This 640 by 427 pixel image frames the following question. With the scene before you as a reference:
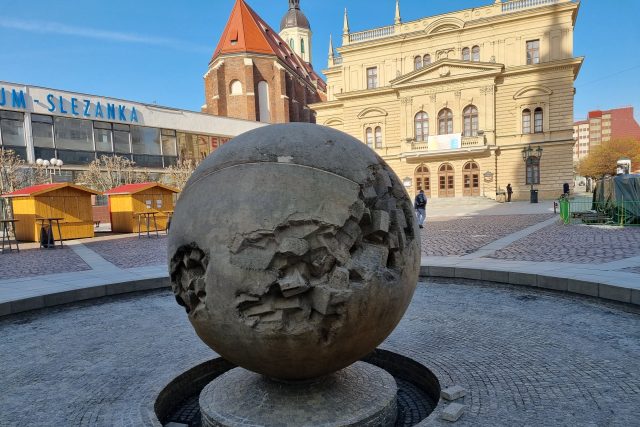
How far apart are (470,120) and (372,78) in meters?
12.7

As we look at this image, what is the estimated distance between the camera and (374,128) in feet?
151

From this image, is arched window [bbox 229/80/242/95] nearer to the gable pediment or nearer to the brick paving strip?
the gable pediment

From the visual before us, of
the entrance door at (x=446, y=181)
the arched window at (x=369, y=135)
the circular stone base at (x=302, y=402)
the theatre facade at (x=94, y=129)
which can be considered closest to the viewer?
the circular stone base at (x=302, y=402)

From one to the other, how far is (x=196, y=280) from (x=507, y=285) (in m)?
6.60

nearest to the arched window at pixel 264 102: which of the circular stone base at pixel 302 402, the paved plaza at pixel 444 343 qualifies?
the paved plaza at pixel 444 343

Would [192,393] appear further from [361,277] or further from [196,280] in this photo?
[361,277]

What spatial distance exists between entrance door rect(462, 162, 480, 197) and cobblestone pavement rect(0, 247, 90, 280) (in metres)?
35.5

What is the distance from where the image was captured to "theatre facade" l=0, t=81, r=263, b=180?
31.4 m

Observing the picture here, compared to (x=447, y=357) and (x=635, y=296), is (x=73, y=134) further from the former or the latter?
(x=635, y=296)

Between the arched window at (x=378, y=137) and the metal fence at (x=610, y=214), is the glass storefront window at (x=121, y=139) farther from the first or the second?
the metal fence at (x=610, y=214)

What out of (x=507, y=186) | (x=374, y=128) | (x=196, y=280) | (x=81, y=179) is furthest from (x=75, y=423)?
(x=374, y=128)

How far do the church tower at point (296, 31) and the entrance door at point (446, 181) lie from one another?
2510 inches

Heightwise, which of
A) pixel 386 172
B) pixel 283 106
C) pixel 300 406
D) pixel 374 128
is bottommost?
pixel 300 406

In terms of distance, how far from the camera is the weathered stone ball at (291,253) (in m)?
2.80
